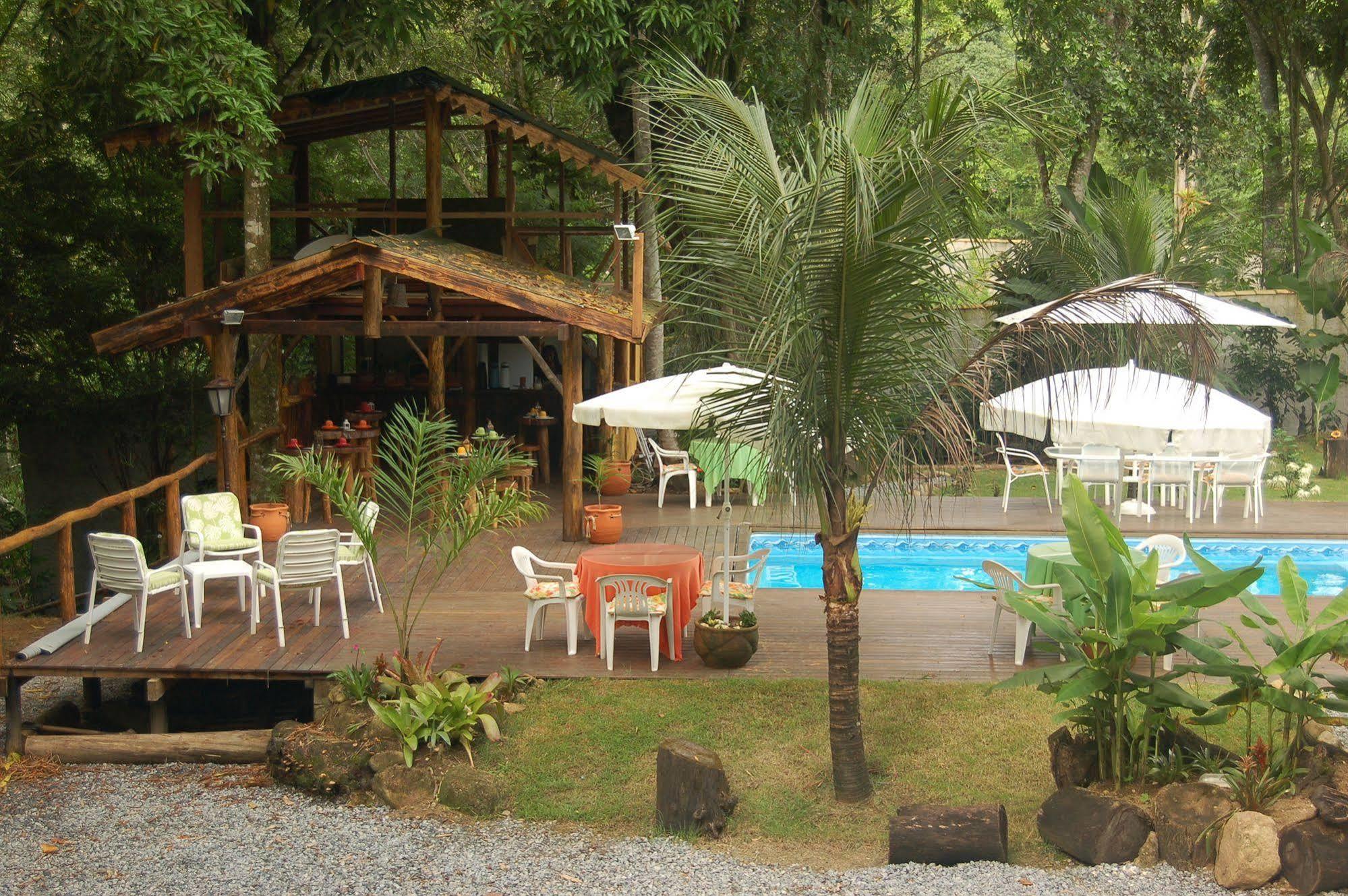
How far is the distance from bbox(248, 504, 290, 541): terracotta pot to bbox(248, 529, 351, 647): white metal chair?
3.09 m

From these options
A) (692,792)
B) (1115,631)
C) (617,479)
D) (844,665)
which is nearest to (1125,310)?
(1115,631)

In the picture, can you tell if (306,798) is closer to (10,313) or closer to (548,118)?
(10,313)

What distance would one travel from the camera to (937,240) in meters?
6.10

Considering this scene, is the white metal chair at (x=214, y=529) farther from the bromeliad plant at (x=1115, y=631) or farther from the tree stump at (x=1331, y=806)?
the tree stump at (x=1331, y=806)

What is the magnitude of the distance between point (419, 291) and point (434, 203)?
6.09 feet

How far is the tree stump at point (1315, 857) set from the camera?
18.3ft

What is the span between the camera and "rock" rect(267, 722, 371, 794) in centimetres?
738

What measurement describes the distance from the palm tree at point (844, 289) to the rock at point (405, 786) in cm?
238

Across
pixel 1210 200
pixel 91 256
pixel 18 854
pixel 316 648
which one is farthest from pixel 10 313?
pixel 1210 200

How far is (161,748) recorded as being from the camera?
27.2 feet

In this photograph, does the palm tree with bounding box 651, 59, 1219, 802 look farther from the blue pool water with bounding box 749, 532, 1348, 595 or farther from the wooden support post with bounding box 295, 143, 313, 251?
the wooden support post with bounding box 295, 143, 313, 251

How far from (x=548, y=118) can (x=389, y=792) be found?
59.4 ft

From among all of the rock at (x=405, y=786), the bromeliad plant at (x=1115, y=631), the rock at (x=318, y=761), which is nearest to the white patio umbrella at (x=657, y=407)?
the rock at (x=405, y=786)

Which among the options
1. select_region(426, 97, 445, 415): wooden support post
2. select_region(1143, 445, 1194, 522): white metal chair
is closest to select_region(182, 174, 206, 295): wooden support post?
select_region(426, 97, 445, 415): wooden support post
